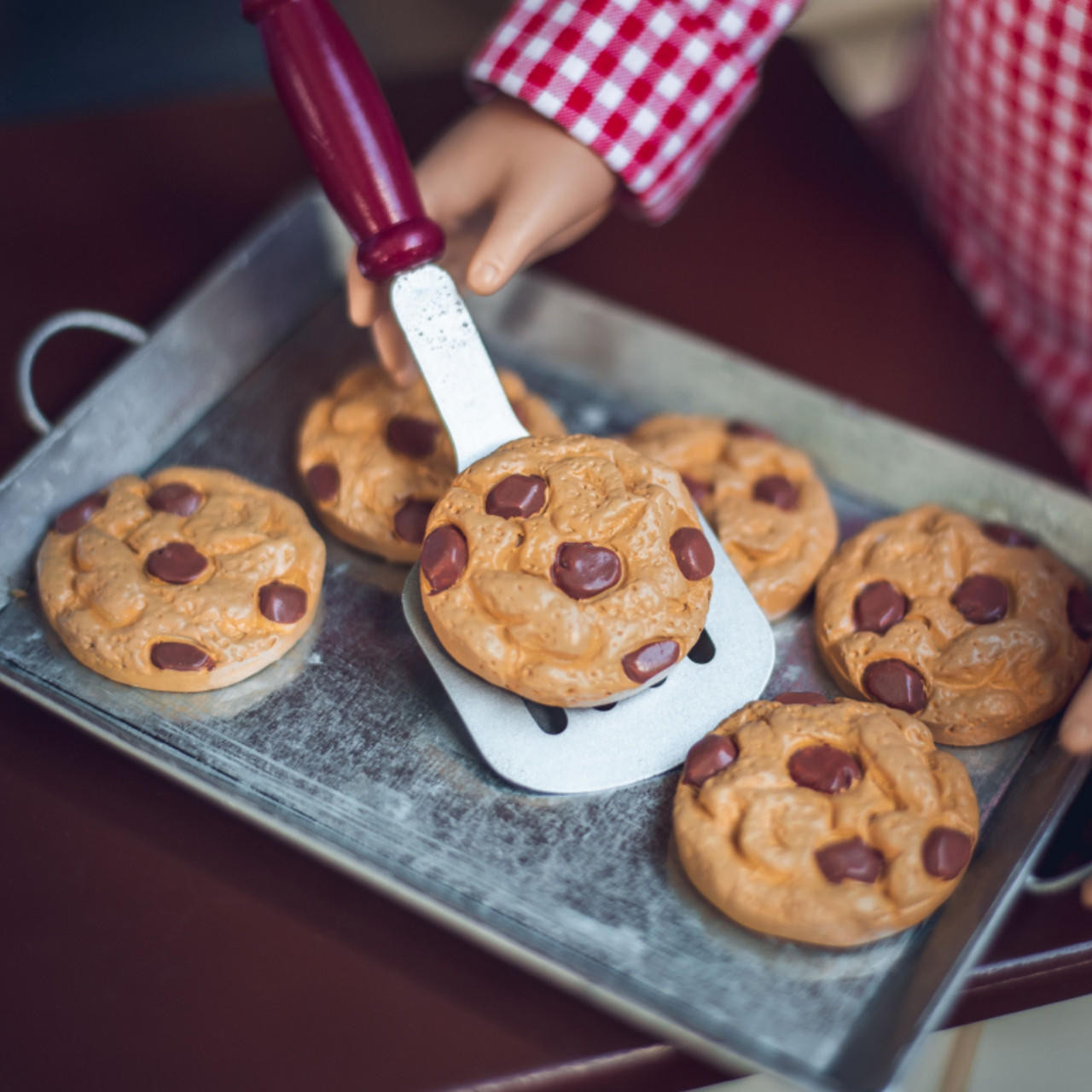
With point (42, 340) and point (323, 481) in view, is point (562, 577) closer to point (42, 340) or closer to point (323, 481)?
point (323, 481)

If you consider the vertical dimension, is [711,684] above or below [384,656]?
below

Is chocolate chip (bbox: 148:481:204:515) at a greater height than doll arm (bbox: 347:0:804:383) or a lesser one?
lesser

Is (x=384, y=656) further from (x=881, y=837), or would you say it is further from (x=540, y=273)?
(x=540, y=273)

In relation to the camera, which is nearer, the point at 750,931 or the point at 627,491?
the point at 750,931

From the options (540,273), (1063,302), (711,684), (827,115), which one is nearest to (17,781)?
(711,684)

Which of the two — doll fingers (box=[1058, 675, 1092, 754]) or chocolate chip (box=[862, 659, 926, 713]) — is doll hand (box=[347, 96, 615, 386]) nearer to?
chocolate chip (box=[862, 659, 926, 713])

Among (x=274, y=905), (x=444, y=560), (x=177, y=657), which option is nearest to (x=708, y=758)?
(x=444, y=560)

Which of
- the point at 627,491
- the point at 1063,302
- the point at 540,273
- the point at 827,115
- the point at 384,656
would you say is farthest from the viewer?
the point at 827,115

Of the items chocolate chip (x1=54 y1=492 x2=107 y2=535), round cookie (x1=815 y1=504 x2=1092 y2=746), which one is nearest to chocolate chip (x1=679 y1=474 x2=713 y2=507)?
round cookie (x1=815 y1=504 x2=1092 y2=746)
